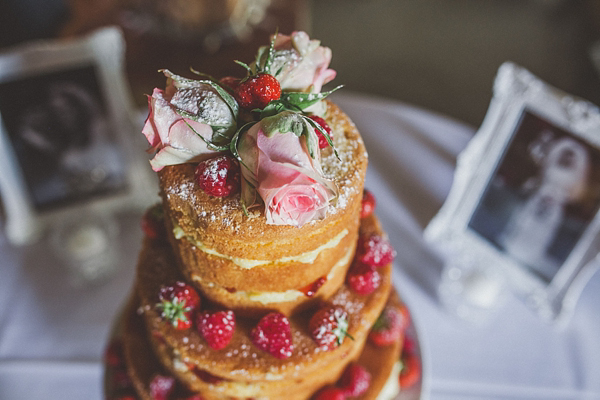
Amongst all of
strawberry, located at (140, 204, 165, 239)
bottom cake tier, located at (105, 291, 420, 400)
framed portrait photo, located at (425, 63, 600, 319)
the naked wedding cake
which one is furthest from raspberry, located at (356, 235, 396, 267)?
framed portrait photo, located at (425, 63, 600, 319)

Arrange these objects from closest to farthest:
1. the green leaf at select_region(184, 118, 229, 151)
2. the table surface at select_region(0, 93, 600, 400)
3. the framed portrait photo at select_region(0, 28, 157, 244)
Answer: the green leaf at select_region(184, 118, 229, 151), the table surface at select_region(0, 93, 600, 400), the framed portrait photo at select_region(0, 28, 157, 244)

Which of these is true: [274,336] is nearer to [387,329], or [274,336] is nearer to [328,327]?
[328,327]

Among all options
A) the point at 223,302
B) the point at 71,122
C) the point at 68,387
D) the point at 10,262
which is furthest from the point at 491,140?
the point at 10,262

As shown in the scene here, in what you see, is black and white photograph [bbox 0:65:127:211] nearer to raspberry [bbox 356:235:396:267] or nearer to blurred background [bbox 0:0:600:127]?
raspberry [bbox 356:235:396:267]

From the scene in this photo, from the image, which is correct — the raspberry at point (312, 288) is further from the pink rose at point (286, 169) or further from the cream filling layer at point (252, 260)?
the pink rose at point (286, 169)

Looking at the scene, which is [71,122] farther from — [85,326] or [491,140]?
[491,140]

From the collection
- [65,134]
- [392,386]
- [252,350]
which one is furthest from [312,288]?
[65,134]

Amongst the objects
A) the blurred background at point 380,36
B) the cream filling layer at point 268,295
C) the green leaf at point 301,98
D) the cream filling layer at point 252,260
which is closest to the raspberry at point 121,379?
the cream filling layer at point 268,295
